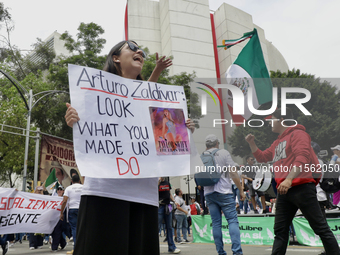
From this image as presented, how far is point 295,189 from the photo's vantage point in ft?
11.4

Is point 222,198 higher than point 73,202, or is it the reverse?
point 73,202

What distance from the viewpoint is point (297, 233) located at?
7.07 metres

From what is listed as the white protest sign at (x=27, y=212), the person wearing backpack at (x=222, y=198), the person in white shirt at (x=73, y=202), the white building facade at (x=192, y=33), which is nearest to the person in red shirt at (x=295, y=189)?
the person wearing backpack at (x=222, y=198)

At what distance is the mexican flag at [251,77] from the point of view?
321 inches

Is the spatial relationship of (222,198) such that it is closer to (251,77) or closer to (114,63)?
(114,63)

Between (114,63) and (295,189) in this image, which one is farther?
(295,189)

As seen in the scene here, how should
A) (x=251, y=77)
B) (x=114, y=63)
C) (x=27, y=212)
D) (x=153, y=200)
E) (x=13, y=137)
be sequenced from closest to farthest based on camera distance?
(x=153, y=200) → (x=114, y=63) → (x=27, y=212) → (x=251, y=77) → (x=13, y=137)

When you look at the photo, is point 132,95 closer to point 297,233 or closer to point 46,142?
point 297,233

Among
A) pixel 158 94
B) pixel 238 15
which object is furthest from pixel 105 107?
pixel 238 15

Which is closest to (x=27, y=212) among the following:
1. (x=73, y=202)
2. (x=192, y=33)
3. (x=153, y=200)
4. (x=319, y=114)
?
(x=73, y=202)

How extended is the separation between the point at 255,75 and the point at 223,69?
4117 cm

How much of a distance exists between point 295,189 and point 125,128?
221cm

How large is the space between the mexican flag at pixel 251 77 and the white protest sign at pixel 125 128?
550 centimetres

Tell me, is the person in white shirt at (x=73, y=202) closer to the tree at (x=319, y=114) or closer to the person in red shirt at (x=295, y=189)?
the person in red shirt at (x=295, y=189)
